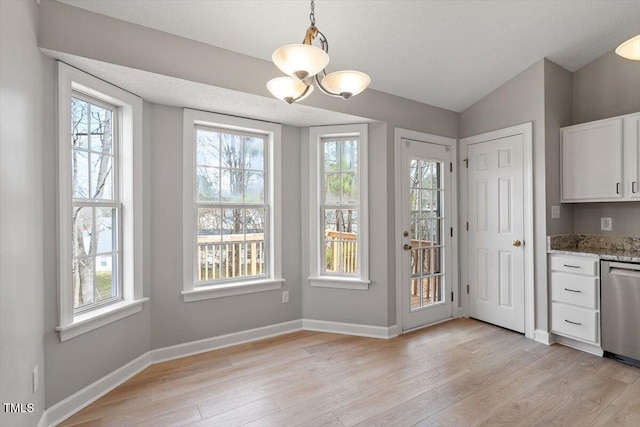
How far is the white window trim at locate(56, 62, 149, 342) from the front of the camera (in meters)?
2.12

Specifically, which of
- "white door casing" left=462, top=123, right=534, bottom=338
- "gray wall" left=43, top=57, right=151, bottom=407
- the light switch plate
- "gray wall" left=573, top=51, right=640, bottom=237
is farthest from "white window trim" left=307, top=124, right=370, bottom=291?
the light switch plate

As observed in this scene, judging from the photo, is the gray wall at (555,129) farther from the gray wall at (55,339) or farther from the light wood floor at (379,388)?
the gray wall at (55,339)

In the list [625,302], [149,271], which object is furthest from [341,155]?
[625,302]

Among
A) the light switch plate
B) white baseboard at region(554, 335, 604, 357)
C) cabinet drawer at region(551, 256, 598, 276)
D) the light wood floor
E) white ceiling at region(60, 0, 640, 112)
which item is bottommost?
the light wood floor

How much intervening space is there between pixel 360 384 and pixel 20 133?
2621 millimetres

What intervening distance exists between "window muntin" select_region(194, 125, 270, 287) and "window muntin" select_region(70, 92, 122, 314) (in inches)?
26.8

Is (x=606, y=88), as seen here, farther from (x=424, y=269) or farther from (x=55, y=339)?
(x=55, y=339)

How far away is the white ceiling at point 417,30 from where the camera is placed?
2316mm

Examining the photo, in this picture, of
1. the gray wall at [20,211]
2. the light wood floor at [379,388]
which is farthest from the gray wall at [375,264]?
the gray wall at [20,211]

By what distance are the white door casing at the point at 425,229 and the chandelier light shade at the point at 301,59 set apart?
218 cm

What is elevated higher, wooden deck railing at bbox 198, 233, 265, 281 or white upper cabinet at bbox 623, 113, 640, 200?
white upper cabinet at bbox 623, 113, 640, 200

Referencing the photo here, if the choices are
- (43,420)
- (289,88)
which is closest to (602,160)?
(289,88)

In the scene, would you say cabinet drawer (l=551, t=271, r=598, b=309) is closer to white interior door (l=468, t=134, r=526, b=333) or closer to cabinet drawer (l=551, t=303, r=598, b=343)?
cabinet drawer (l=551, t=303, r=598, b=343)

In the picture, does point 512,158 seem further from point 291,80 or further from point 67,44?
point 67,44
